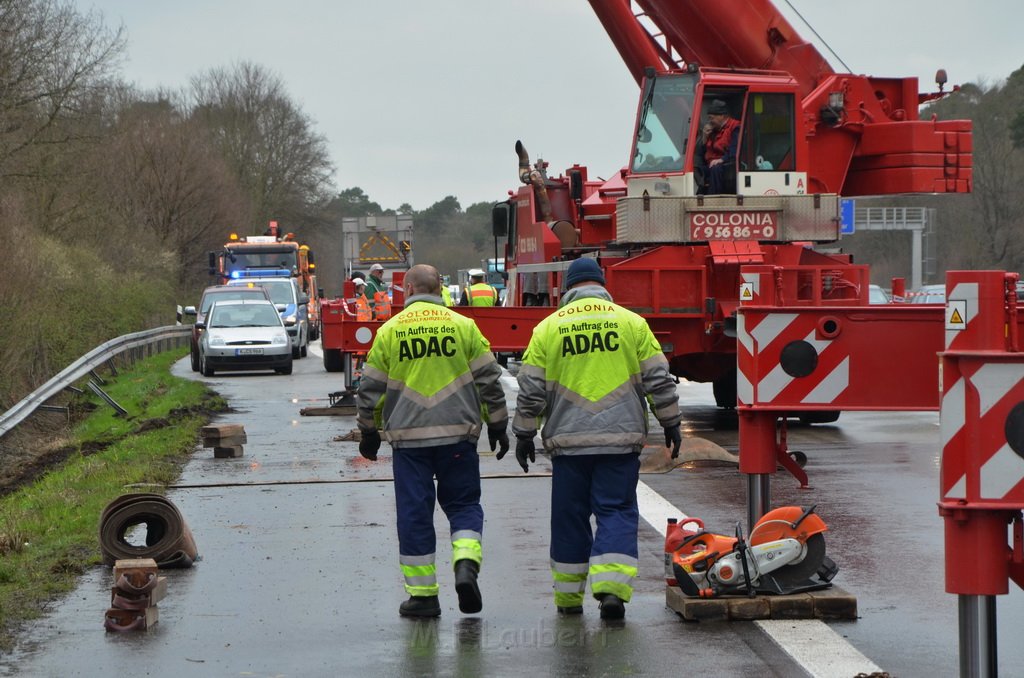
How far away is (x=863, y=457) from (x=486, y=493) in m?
3.89

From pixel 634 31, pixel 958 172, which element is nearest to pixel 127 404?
pixel 634 31

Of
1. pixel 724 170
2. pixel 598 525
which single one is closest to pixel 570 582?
pixel 598 525

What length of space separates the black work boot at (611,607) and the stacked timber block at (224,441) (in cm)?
794

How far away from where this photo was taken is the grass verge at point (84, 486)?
27.1ft

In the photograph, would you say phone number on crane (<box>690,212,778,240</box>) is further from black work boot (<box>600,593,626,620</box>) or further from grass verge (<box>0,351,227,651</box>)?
black work boot (<box>600,593,626,620</box>)

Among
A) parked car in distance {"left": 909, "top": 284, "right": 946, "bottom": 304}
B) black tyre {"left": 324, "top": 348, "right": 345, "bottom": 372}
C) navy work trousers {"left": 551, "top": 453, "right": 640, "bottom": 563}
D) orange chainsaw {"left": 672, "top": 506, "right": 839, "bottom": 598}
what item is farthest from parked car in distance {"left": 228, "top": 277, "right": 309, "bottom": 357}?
orange chainsaw {"left": 672, "top": 506, "right": 839, "bottom": 598}

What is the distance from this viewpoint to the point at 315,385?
1033 inches

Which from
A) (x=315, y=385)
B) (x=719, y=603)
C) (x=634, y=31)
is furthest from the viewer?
(x=315, y=385)

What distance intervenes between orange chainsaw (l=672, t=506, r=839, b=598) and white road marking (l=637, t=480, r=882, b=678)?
220 mm

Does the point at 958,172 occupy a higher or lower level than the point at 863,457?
higher

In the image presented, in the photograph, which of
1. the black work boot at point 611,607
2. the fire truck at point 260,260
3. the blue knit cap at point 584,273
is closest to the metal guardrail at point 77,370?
the fire truck at point 260,260

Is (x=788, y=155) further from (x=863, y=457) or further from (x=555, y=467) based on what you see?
(x=555, y=467)

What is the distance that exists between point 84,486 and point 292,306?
25021mm

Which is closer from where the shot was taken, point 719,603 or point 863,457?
point 719,603
